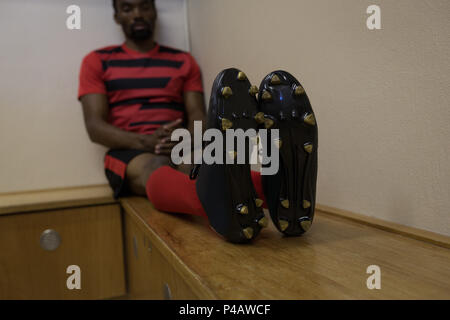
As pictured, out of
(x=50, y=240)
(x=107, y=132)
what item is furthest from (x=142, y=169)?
(x=50, y=240)

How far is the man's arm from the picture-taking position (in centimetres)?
127

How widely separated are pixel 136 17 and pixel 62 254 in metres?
0.93

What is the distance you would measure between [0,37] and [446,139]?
5.08 ft

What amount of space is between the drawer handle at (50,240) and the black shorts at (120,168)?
229 mm

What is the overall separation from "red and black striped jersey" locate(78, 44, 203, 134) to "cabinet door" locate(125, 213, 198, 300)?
0.42 m

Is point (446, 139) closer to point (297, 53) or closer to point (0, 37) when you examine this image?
point (297, 53)

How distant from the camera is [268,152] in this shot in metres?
0.62

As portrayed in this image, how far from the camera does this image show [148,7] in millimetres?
1506

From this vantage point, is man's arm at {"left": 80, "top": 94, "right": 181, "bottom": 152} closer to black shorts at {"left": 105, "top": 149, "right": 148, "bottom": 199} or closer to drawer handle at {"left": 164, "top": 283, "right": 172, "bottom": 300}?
black shorts at {"left": 105, "top": 149, "right": 148, "bottom": 199}

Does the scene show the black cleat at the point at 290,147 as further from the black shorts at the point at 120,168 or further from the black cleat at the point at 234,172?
the black shorts at the point at 120,168

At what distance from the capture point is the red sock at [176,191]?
28.8 inches

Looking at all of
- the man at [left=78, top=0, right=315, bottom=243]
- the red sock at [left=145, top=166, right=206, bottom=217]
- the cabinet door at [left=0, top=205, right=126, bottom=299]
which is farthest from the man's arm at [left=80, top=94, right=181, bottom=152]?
the red sock at [left=145, top=166, right=206, bottom=217]

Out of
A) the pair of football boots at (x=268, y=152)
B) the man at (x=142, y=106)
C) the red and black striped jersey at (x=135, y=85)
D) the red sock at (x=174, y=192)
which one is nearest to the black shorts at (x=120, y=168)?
the man at (x=142, y=106)

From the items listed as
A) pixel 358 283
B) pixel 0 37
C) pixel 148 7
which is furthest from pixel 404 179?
pixel 0 37
